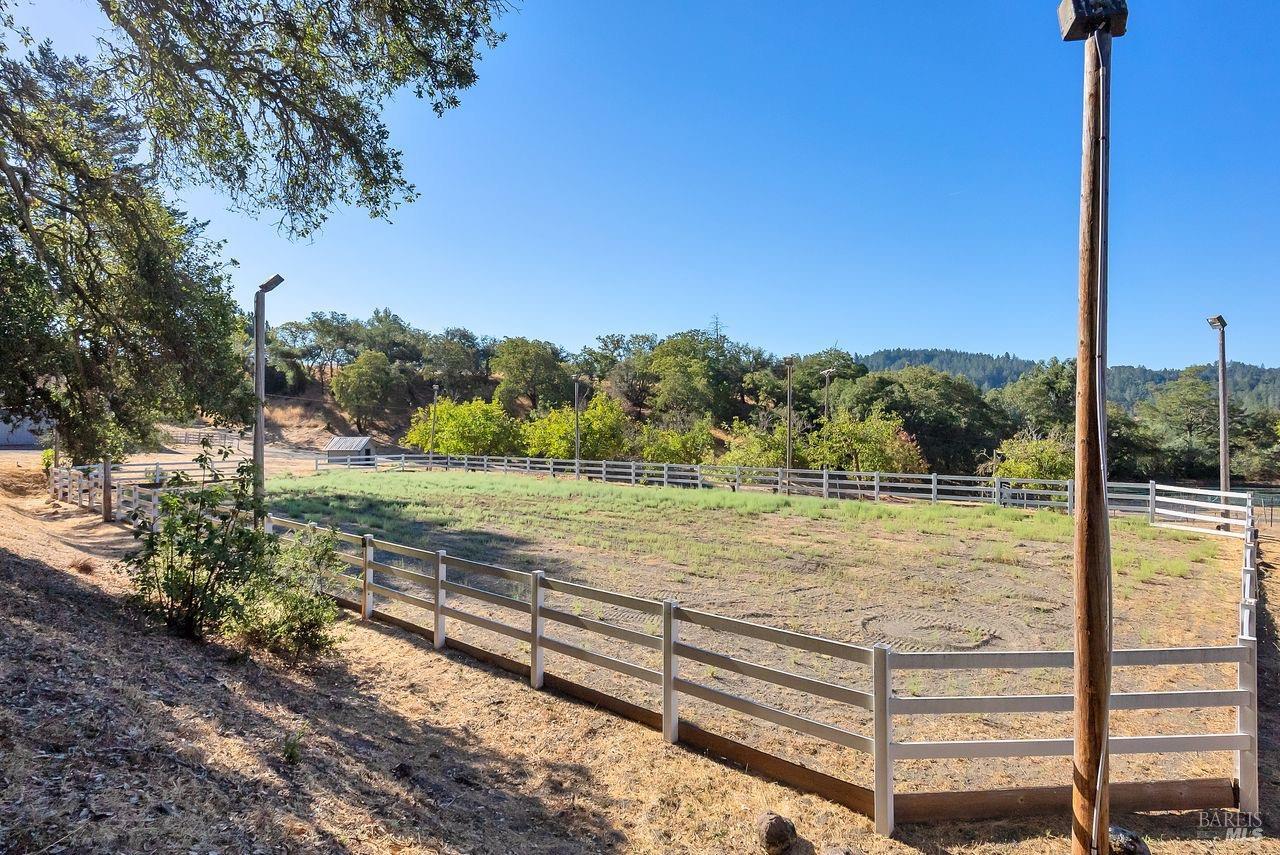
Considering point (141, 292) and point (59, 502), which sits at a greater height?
point (141, 292)

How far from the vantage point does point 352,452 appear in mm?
51250

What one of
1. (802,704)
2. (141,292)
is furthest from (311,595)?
(802,704)

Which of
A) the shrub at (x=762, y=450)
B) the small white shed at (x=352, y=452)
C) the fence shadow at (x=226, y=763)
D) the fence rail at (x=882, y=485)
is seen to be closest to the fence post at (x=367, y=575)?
the fence shadow at (x=226, y=763)

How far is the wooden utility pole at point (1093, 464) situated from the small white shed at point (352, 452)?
161 ft

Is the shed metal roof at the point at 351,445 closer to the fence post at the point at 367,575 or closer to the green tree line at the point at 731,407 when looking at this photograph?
the green tree line at the point at 731,407

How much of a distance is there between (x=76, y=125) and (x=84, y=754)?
7833 millimetres

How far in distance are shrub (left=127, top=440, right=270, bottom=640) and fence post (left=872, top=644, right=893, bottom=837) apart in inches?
232

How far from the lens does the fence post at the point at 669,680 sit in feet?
17.7

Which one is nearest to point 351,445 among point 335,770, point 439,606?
point 439,606

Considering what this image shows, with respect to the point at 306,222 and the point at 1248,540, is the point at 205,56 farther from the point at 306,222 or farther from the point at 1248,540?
the point at 1248,540

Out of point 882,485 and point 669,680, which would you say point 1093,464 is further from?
point 882,485

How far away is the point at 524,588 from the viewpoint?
33.6 ft

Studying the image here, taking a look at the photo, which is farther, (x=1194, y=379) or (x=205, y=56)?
(x=1194, y=379)

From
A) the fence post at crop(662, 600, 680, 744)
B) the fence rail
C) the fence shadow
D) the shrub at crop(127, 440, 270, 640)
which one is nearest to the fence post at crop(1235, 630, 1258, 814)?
the fence post at crop(662, 600, 680, 744)
